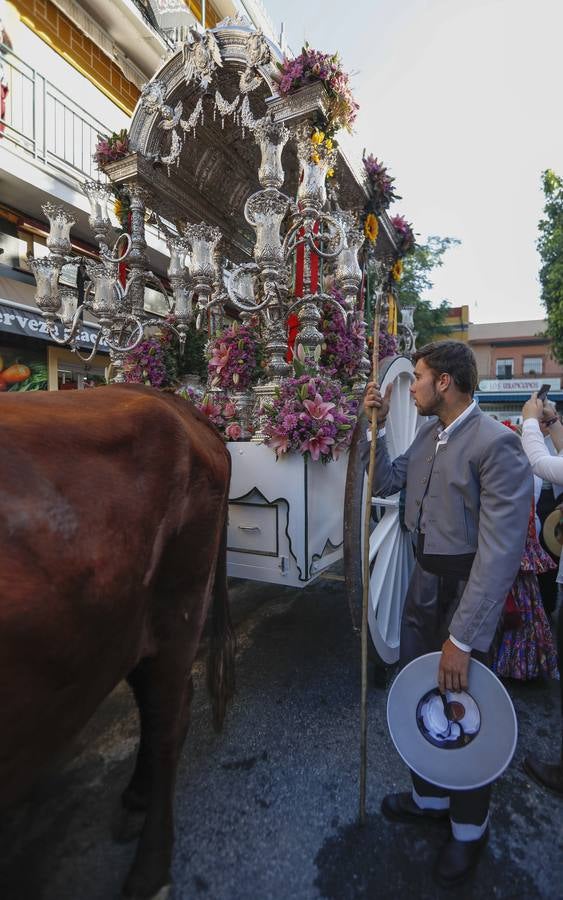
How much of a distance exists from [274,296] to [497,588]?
2.28 m

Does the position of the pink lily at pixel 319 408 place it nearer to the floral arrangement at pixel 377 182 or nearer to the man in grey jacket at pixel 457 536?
the man in grey jacket at pixel 457 536

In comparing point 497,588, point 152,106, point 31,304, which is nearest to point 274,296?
point 497,588

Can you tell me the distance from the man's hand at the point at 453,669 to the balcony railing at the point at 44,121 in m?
8.57

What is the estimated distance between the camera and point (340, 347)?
145 inches

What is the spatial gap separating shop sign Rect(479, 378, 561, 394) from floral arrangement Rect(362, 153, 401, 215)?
23.5 metres

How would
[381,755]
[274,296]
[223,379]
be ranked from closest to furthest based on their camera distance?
[381,755]
[274,296]
[223,379]

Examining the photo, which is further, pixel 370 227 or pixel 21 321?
pixel 21 321

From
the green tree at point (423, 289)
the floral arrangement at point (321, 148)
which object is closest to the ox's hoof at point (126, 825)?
the floral arrangement at point (321, 148)

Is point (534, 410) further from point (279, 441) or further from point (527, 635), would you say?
point (527, 635)

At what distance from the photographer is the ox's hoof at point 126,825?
5.32 ft

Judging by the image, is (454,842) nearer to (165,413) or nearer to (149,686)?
(149,686)

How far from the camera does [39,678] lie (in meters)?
0.99

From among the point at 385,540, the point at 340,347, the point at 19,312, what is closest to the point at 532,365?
the point at 19,312

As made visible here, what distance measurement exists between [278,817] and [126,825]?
55cm
